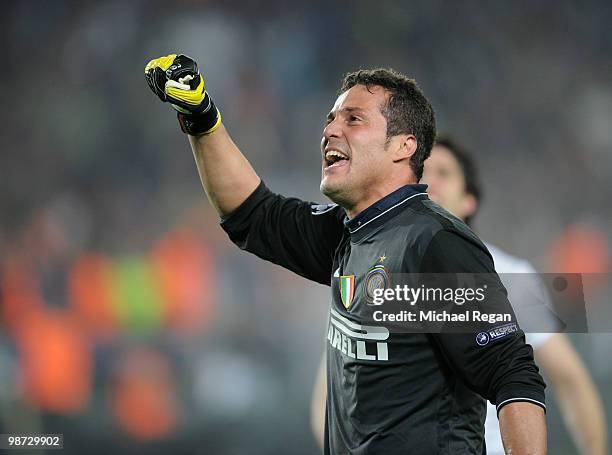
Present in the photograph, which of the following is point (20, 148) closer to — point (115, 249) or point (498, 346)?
point (115, 249)

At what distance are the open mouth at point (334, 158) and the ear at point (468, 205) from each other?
1.03 meters

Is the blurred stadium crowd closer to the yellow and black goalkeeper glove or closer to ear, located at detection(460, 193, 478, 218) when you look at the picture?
ear, located at detection(460, 193, 478, 218)

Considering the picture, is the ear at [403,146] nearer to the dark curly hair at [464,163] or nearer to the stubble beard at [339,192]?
the stubble beard at [339,192]

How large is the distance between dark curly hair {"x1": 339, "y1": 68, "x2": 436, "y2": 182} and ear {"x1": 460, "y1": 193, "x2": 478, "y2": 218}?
90 cm

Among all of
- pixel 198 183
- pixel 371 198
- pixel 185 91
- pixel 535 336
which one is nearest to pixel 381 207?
pixel 371 198

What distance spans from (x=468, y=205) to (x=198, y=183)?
56.8 inches

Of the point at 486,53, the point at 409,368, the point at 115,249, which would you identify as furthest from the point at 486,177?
the point at 409,368

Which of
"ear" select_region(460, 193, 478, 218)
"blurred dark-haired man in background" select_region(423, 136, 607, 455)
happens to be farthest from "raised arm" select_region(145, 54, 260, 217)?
"ear" select_region(460, 193, 478, 218)

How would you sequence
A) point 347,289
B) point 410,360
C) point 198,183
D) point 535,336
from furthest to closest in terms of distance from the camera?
point 198,183
point 535,336
point 347,289
point 410,360

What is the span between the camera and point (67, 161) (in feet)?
12.2

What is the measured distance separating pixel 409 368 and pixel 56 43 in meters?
2.95

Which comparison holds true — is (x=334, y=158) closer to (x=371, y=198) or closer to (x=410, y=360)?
(x=371, y=198)

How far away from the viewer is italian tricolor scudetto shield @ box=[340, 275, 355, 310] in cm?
161

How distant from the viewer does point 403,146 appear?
1770 millimetres
